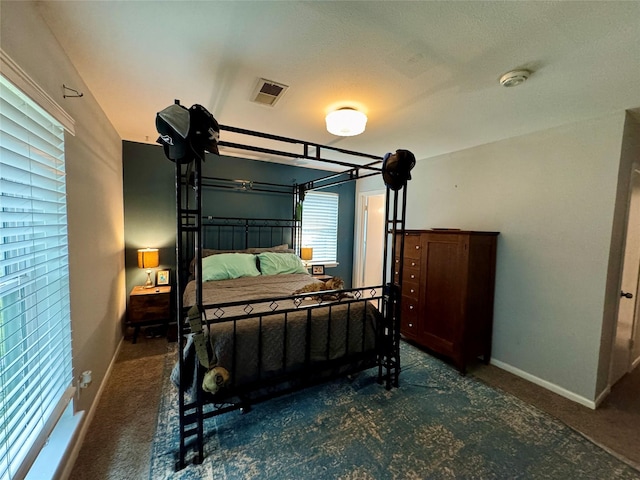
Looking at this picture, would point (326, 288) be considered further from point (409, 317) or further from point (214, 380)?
point (409, 317)

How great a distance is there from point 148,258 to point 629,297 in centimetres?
498

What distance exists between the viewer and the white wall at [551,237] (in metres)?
2.15

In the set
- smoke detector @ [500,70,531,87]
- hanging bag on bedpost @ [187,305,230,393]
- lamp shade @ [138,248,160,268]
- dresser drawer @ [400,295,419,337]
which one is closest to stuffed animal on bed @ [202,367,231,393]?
hanging bag on bedpost @ [187,305,230,393]

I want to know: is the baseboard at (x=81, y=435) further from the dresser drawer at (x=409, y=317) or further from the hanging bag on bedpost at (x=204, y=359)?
the dresser drawer at (x=409, y=317)

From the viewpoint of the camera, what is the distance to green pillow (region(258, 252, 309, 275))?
11.4ft

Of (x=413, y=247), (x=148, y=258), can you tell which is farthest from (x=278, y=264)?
(x=413, y=247)

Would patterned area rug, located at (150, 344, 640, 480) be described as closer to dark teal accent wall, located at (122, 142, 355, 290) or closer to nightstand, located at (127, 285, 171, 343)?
nightstand, located at (127, 285, 171, 343)

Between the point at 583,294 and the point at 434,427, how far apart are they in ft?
5.55

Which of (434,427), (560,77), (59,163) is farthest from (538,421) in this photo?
(59,163)

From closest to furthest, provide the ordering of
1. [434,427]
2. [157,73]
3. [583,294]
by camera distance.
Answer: [157,73] → [434,427] → [583,294]

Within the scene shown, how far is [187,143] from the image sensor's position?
141 centimetres

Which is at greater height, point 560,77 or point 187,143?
point 560,77

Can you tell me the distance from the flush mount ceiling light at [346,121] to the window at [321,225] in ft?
7.91

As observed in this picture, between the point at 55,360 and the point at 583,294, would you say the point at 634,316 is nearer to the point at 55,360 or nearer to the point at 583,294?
the point at 583,294
